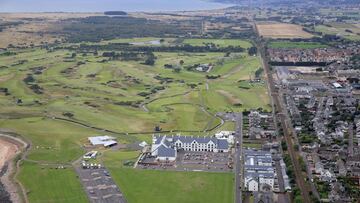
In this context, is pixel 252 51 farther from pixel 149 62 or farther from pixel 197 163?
pixel 197 163

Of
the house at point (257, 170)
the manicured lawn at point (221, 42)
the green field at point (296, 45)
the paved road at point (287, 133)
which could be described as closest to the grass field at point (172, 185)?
the house at point (257, 170)

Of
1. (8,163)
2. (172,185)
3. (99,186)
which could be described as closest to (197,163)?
(172,185)

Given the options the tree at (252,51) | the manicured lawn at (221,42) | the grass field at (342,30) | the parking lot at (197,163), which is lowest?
the parking lot at (197,163)

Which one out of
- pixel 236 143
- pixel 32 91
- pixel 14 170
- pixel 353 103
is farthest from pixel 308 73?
pixel 14 170

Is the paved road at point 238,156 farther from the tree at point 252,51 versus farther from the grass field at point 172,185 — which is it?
the tree at point 252,51

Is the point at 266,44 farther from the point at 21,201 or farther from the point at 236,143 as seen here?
the point at 21,201

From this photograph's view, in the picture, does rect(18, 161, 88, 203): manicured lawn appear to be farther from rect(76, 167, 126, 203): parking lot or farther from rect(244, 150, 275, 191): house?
rect(244, 150, 275, 191): house

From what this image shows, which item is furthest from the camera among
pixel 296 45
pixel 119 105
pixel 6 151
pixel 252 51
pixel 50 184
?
pixel 296 45
